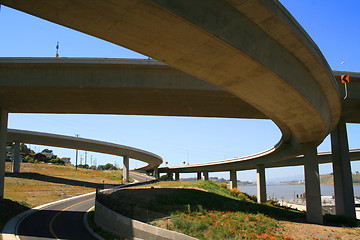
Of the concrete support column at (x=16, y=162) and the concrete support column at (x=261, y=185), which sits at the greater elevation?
the concrete support column at (x=16, y=162)

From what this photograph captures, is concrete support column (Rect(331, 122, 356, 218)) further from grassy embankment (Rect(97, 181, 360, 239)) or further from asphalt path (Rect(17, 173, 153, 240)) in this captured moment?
asphalt path (Rect(17, 173, 153, 240))

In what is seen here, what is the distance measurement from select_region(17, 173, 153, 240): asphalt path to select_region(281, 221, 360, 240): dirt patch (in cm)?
1254

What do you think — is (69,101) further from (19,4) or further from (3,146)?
(19,4)

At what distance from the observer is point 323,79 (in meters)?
16.1

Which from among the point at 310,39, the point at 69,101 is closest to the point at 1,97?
the point at 69,101

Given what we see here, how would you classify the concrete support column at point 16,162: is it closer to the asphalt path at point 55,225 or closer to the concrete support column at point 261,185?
the asphalt path at point 55,225

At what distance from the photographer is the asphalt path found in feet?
64.0

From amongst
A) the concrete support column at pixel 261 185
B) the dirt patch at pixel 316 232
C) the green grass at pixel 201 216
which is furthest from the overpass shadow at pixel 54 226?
the concrete support column at pixel 261 185

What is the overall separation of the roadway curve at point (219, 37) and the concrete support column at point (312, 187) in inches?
481

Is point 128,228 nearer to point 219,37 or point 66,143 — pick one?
point 219,37

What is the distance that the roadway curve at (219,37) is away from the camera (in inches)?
343

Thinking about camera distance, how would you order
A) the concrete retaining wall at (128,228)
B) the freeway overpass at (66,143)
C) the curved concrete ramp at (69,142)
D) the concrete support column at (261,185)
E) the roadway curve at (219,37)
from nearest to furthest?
the roadway curve at (219,37) < the concrete retaining wall at (128,228) < the curved concrete ramp at (69,142) < the freeway overpass at (66,143) < the concrete support column at (261,185)

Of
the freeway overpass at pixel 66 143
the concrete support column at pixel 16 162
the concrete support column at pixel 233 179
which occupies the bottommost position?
the concrete support column at pixel 233 179

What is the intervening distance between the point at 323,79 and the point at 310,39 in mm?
3883
